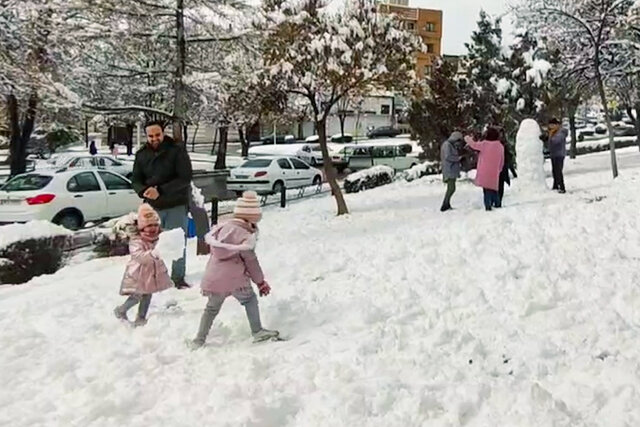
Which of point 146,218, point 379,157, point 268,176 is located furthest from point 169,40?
point 379,157

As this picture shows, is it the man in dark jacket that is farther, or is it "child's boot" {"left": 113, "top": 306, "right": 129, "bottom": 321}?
the man in dark jacket

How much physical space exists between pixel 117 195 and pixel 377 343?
1243cm

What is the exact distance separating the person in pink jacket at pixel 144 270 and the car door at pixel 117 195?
10550 millimetres

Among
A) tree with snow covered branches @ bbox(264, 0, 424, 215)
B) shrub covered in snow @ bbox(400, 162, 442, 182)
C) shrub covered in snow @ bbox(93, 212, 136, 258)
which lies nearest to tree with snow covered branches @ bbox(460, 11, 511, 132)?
shrub covered in snow @ bbox(400, 162, 442, 182)

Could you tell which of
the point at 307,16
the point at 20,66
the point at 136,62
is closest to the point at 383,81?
the point at 307,16

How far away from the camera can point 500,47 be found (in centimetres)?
2288

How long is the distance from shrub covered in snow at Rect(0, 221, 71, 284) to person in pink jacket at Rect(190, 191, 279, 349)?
5955 millimetres

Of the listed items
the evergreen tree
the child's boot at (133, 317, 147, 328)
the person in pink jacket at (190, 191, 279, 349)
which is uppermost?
the evergreen tree

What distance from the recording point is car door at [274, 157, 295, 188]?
24.4 metres

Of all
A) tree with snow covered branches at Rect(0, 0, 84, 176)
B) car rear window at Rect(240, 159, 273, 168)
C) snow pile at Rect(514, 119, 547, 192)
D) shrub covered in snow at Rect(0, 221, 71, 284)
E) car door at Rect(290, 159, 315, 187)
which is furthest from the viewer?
car door at Rect(290, 159, 315, 187)

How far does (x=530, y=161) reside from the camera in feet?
48.7

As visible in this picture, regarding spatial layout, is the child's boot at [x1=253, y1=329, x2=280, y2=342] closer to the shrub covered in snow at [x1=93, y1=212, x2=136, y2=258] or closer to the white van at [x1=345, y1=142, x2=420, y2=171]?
the shrub covered in snow at [x1=93, y1=212, x2=136, y2=258]

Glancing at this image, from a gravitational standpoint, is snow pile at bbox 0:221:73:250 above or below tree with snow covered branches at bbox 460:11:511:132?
below

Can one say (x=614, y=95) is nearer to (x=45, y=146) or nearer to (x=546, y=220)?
(x=546, y=220)
